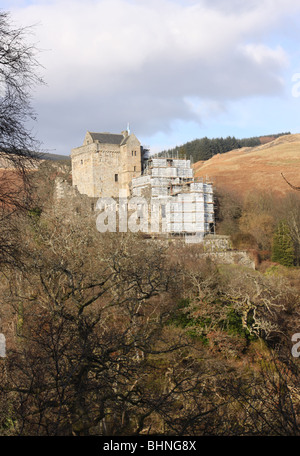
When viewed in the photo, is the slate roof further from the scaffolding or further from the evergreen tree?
the evergreen tree

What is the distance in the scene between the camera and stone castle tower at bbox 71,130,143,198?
139ft

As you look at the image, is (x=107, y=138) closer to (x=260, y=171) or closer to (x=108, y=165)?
(x=108, y=165)

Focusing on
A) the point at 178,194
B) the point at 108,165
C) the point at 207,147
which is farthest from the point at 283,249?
the point at 207,147

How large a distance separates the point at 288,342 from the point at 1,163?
558 inches

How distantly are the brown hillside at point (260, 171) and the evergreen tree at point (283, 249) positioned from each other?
13.7 meters

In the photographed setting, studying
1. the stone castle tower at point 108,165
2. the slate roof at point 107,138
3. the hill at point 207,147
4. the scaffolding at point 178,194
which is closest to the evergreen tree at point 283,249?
the scaffolding at point 178,194

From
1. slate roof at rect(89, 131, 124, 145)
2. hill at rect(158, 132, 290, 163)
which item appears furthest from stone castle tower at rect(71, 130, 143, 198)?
hill at rect(158, 132, 290, 163)

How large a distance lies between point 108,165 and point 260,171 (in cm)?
2328

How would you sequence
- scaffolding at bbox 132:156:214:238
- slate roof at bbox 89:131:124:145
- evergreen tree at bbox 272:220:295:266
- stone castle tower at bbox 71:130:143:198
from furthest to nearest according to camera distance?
slate roof at bbox 89:131:124:145, stone castle tower at bbox 71:130:143:198, scaffolding at bbox 132:156:214:238, evergreen tree at bbox 272:220:295:266

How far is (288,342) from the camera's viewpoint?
16.7m

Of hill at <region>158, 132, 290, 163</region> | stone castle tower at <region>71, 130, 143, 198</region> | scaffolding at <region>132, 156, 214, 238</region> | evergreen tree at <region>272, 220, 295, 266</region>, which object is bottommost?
evergreen tree at <region>272, 220, 295, 266</region>
